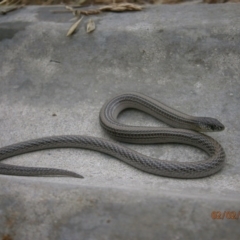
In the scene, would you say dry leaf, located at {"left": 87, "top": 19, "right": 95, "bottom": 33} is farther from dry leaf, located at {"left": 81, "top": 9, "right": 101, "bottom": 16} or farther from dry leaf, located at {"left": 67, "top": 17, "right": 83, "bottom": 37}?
dry leaf, located at {"left": 81, "top": 9, "right": 101, "bottom": 16}

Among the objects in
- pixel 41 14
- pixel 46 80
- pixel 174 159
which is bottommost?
pixel 174 159

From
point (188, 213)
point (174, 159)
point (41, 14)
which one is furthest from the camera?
point (41, 14)

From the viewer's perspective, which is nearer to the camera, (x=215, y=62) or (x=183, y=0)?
(x=215, y=62)

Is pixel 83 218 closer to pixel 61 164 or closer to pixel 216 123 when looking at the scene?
pixel 61 164

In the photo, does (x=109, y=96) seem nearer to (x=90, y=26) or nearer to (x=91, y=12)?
(x=90, y=26)

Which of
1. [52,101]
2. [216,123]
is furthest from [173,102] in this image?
[52,101]
